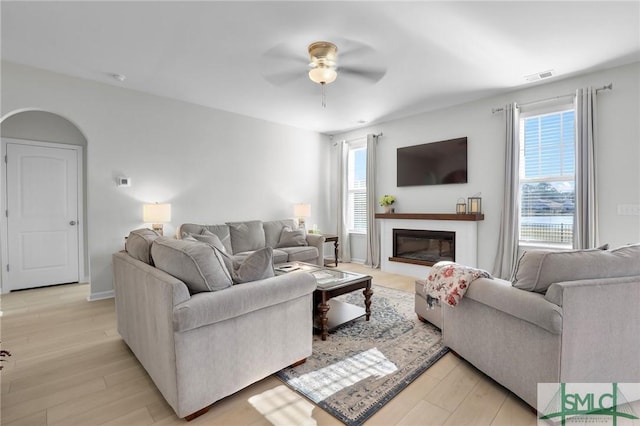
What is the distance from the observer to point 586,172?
3.57 metres

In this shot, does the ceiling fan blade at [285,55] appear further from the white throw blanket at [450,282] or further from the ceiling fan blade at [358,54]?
the white throw blanket at [450,282]

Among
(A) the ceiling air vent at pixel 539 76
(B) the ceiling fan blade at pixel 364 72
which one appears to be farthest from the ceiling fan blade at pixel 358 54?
(A) the ceiling air vent at pixel 539 76

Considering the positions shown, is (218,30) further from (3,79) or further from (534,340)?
(534,340)

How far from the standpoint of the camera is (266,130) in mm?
5613

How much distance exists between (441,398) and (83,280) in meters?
5.32

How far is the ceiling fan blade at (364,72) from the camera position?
136 inches

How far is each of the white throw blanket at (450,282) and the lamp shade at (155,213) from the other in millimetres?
3408

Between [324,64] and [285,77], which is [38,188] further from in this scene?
[324,64]

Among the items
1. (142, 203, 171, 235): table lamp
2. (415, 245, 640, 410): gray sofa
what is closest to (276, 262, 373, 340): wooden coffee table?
(415, 245, 640, 410): gray sofa

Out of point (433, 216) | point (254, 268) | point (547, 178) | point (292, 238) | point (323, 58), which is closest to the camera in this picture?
point (254, 268)

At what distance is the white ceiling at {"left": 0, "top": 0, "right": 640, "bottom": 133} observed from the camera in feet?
7.94

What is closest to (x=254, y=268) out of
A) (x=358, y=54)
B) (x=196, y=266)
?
(x=196, y=266)

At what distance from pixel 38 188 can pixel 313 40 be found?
Answer: 14.6 feet

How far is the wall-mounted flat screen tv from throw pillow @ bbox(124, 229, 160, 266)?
4218 millimetres
